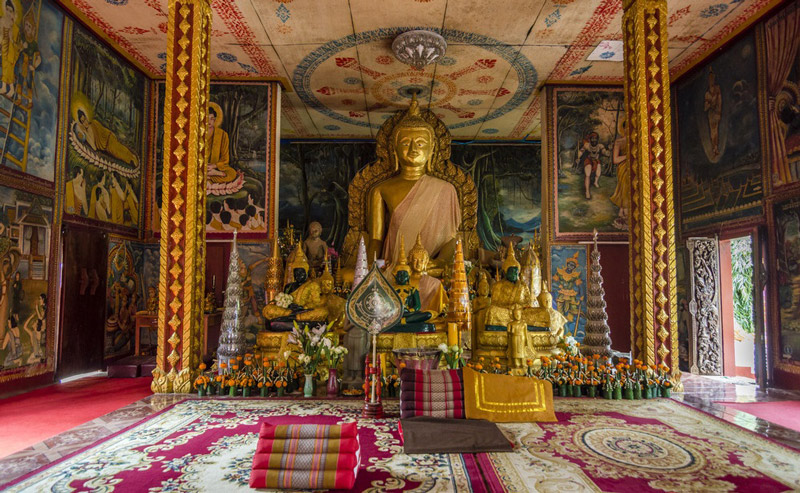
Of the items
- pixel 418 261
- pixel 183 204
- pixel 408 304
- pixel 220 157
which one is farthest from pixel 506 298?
pixel 220 157

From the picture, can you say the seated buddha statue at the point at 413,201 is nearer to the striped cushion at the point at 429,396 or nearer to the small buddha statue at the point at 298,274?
the small buddha statue at the point at 298,274

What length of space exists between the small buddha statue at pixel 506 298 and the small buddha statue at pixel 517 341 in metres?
0.37

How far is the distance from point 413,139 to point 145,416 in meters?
6.58

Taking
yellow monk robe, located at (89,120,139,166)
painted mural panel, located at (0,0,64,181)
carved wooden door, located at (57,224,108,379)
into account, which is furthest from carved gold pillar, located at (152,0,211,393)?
yellow monk robe, located at (89,120,139,166)

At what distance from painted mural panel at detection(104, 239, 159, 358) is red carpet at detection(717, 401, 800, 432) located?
7.92 metres

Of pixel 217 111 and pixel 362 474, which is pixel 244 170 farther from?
pixel 362 474

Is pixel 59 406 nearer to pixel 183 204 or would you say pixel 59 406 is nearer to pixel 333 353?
pixel 183 204

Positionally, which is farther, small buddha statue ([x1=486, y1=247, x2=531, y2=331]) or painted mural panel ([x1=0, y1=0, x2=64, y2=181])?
small buddha statue ([x1=486, y1=247, x2=531, y2=331])

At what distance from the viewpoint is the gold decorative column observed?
520cm

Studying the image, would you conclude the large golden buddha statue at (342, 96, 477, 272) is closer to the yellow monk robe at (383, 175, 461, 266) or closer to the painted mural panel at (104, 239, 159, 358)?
the yellow monk robe at (383, 175, 461, 266)

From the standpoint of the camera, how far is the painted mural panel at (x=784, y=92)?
591 cm

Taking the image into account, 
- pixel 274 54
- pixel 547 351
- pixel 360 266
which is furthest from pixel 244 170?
pixel 547 351

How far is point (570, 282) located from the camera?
8.61m

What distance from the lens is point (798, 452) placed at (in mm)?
3270
